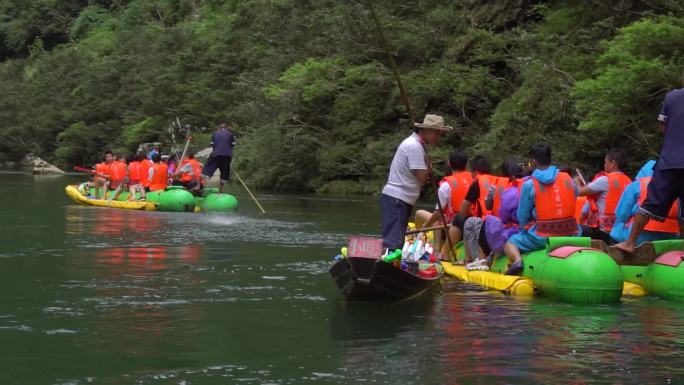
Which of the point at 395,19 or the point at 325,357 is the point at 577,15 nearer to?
the point at 395,19

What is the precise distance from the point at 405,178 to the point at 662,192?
230 centimetres

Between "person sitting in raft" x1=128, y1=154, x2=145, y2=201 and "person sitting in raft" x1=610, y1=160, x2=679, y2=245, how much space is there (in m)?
13.4

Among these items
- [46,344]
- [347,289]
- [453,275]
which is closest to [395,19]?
[453,275]

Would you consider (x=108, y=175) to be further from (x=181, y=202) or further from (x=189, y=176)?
(x=181, y=202)

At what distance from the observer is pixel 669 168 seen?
27.7 ft

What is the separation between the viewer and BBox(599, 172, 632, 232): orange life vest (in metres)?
10.4

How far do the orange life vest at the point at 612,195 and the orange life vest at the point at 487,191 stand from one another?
112 cm

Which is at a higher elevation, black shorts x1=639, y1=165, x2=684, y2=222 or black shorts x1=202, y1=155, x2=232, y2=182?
black shorts x1=202, y1=155, x2=232, y2=182

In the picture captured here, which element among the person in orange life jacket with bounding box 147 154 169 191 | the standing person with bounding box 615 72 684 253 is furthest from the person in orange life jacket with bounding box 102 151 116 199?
the standing person with bounding box 615 72 684 253

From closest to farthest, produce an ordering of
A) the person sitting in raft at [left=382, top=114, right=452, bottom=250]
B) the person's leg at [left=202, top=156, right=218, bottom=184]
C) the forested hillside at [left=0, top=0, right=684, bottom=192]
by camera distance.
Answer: the person sitting in raft at [left=382, top=114, right=452, bottom=250]
the forested hillside at [left=0, top=0, right=684, bottom=192]
the person's leg at [left=202, top=156, right=218, bottom=184]

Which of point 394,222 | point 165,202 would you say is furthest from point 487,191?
point 165,202

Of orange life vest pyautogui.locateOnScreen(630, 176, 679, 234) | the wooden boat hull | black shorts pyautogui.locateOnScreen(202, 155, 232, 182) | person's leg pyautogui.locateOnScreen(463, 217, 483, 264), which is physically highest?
black shorts pyautogui.locateOnScreen(202, 155, 232, 182)

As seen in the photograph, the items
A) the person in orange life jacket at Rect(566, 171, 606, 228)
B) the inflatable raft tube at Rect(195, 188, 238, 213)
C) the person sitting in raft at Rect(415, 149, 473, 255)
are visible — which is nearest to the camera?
the person sitting in raft at Rect(415, 149, 473, 255)

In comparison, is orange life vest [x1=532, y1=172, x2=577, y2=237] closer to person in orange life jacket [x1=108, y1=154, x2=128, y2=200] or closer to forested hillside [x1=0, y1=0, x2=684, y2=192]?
forested hillside [x1=0, y1=0, x2=684, y2=192]
